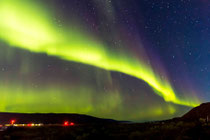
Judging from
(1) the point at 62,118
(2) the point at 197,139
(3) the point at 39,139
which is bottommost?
(2) the point at 197,139

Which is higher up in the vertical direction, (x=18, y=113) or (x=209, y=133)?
(x=18, y=113)

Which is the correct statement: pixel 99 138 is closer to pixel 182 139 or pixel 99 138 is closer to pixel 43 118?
pixel 182 139

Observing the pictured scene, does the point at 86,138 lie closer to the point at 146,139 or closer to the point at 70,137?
the point at 70,137

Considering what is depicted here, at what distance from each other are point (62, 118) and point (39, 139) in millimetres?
155221

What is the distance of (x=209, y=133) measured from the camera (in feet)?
62.3

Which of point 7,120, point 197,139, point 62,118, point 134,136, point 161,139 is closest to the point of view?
point 197,139

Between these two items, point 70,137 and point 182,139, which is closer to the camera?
point 182,139

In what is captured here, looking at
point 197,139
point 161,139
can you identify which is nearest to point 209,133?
point 197,139

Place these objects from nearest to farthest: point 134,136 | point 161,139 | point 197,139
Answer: point 197,139 → point 161,139 → point 134,136

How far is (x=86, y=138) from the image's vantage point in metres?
23.1

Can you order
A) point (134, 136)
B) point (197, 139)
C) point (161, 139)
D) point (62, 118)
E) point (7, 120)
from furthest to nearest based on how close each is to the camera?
point (62, 118)
point (7, 120)
point (134, 136)
point (161, 139)
point (197, 139)

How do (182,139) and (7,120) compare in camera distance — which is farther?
(7,120)

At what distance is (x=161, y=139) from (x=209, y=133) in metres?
4.31

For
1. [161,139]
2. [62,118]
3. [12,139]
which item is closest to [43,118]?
[62,118]
